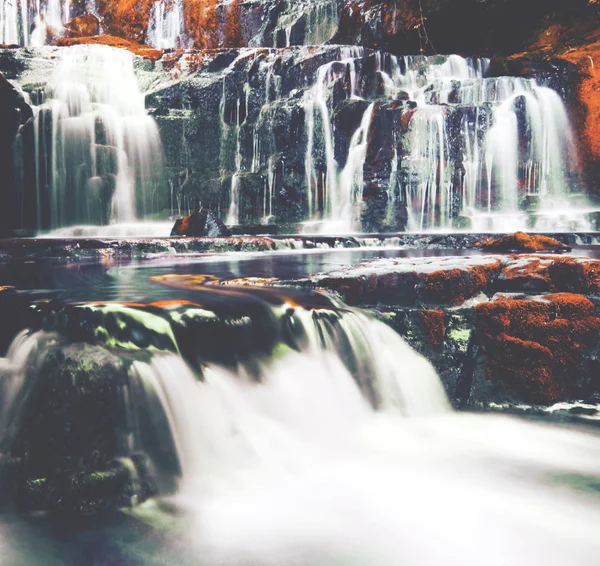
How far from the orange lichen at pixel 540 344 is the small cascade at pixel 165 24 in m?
22.3

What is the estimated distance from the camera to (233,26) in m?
21.4

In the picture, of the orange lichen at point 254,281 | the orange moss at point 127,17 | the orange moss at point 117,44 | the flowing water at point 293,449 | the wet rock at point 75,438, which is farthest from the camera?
the orange moss at point 127,17

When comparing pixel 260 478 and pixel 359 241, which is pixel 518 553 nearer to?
pixel 260 478

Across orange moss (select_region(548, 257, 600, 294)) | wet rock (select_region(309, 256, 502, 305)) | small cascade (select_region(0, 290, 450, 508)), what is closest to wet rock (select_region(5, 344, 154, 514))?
small cascade (select_region(0, 290, 450, 508))

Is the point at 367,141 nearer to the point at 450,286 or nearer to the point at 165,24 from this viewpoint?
the point at 450,286

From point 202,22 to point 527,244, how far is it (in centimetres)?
1948

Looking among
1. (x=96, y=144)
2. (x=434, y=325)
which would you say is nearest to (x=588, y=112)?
(x=434, y=325)

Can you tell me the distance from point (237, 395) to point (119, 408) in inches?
28.3

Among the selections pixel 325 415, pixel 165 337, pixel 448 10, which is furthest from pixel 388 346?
pixel 448 10

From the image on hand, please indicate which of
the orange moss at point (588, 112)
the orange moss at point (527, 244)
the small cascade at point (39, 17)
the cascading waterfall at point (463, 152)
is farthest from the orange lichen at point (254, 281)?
the small cascade at point (39, 17)

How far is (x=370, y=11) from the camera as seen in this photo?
1828 cm

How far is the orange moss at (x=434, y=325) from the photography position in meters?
3.84

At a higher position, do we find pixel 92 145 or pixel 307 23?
pixel 307 23

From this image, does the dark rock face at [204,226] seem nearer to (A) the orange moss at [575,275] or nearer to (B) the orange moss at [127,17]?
(A) the orange moss at [575,275]
